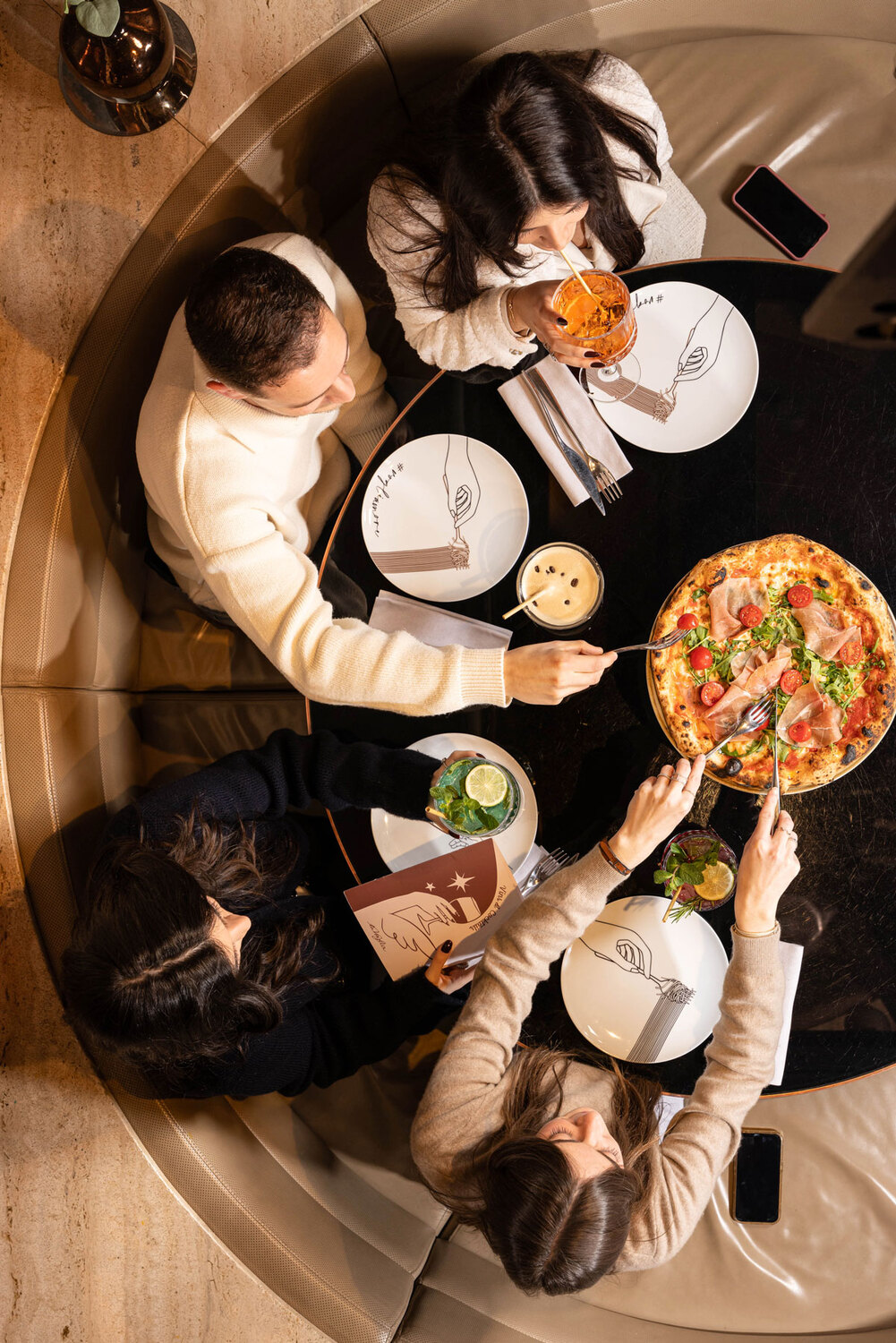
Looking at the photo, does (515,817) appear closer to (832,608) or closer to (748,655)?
(748,655)

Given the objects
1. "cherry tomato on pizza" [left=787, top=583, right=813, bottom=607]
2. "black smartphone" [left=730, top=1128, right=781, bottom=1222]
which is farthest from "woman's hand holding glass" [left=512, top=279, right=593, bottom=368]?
"black smartphone" [left=730, top=1128, right=781, bottom=1222]

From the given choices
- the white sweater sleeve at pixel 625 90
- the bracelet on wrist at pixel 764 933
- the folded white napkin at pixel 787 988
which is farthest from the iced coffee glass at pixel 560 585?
the white sweater sleeve at pixel 625 90

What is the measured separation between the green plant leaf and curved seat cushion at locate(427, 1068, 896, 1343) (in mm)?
2860

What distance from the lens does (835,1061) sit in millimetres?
1734

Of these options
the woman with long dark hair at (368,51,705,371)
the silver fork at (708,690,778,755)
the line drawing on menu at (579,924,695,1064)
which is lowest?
the line drawing on menu at (579,924,695,1064)

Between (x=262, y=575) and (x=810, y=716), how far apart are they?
1.16 metres

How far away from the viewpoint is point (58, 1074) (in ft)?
6.31

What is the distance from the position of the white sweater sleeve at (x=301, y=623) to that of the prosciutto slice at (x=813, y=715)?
22.9 inches

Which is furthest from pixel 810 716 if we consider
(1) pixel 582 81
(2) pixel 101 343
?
(2) pixel 101 343

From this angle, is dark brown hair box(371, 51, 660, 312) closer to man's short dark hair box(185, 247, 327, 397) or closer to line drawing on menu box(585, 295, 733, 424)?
line drawing on menu box(585, 295, 733, 424)

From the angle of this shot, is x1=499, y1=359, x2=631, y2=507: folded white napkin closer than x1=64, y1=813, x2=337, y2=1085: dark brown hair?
No

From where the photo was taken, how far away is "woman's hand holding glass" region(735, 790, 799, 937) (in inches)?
64.2

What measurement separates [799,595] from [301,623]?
103cm

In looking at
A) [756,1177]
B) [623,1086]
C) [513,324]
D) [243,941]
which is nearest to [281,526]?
[513,324]
